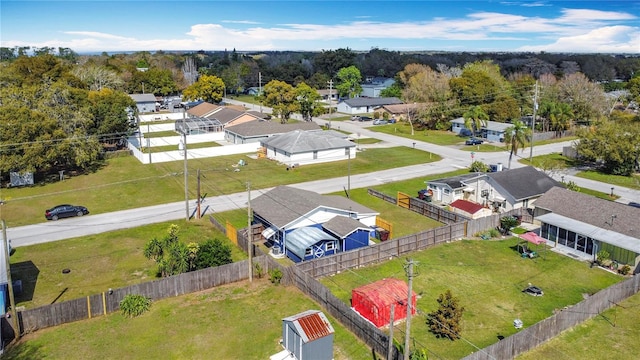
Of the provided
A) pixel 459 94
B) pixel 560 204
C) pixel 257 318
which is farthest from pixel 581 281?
pixel 459 94

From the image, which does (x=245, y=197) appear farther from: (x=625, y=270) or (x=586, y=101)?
(x=586, y=101)

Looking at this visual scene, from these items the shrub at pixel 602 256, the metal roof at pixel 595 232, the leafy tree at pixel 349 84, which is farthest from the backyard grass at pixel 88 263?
the leafy tree at pixel 349 84

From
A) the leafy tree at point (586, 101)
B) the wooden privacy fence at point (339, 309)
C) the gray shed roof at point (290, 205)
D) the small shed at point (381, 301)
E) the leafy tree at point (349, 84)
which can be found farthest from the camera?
the leafy tree at point (349, 84)

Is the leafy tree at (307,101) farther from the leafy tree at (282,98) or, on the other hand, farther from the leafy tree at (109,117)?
the leafy tree at (109,117)

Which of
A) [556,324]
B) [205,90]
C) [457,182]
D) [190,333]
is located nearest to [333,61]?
[205,90]

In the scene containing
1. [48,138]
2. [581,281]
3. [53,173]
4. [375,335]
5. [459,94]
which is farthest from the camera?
[459,94]

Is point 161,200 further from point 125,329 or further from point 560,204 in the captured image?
point 560,204
